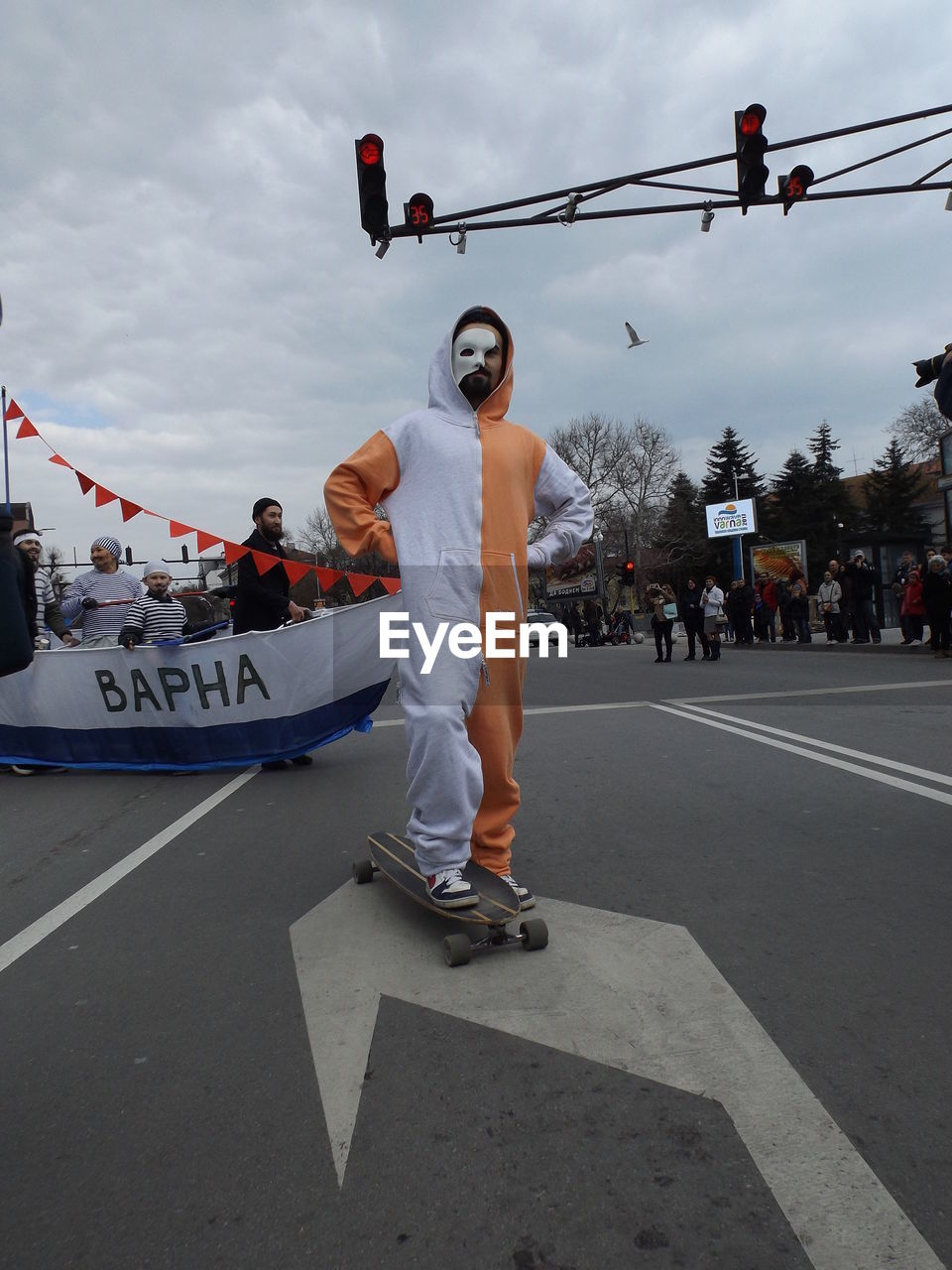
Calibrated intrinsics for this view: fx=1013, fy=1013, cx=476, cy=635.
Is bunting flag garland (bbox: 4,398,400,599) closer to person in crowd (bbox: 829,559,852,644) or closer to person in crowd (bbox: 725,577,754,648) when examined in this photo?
person in crowd (bbox: 829,559,852,644)

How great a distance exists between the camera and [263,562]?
7957mm

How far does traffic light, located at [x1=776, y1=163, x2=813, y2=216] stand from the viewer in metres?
12.2

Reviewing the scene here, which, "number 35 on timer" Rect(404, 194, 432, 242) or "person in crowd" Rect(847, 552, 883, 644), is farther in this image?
"person in crowd" Rect(847, 552, 883, 644)

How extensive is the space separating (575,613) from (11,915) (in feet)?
130

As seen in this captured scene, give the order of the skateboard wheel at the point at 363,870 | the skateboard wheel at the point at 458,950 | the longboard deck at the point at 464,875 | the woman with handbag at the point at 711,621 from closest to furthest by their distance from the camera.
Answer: the skateboard wheel at the point at 458,950
the longboard deck at the point at 464,875
the skateboard wheel at the point at 363,870
the woman with handbag at the point at 711,621

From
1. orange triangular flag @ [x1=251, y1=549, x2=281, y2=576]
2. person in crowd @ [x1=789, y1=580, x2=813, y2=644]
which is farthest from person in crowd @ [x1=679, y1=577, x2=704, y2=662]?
orange triangular flag @ [x1=251, y1=549, x2=281, y2=576]

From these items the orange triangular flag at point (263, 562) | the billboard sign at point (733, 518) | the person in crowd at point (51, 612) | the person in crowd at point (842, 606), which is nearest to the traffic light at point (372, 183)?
the person in crowd at point (51, 612)

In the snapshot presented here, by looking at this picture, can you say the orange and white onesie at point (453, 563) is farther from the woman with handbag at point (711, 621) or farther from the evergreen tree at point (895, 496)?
the evergreen tree at point (895, 496)

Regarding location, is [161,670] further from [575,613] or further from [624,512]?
[624,512]

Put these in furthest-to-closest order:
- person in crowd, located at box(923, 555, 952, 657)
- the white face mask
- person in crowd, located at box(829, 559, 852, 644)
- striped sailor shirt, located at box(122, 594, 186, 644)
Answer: person in crowd, located at box(829, 559, 852, 644) → person in crowd, located at box(923, 555, 952, 657) → striped sailor shirt, located at box(122, 594, 186, 644) → the white face mask

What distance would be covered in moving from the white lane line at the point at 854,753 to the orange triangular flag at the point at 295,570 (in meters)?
4.06

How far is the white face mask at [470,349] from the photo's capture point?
374 centimetres

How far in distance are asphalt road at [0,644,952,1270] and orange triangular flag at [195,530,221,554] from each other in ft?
15.9

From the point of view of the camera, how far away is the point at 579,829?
5.07 metres
